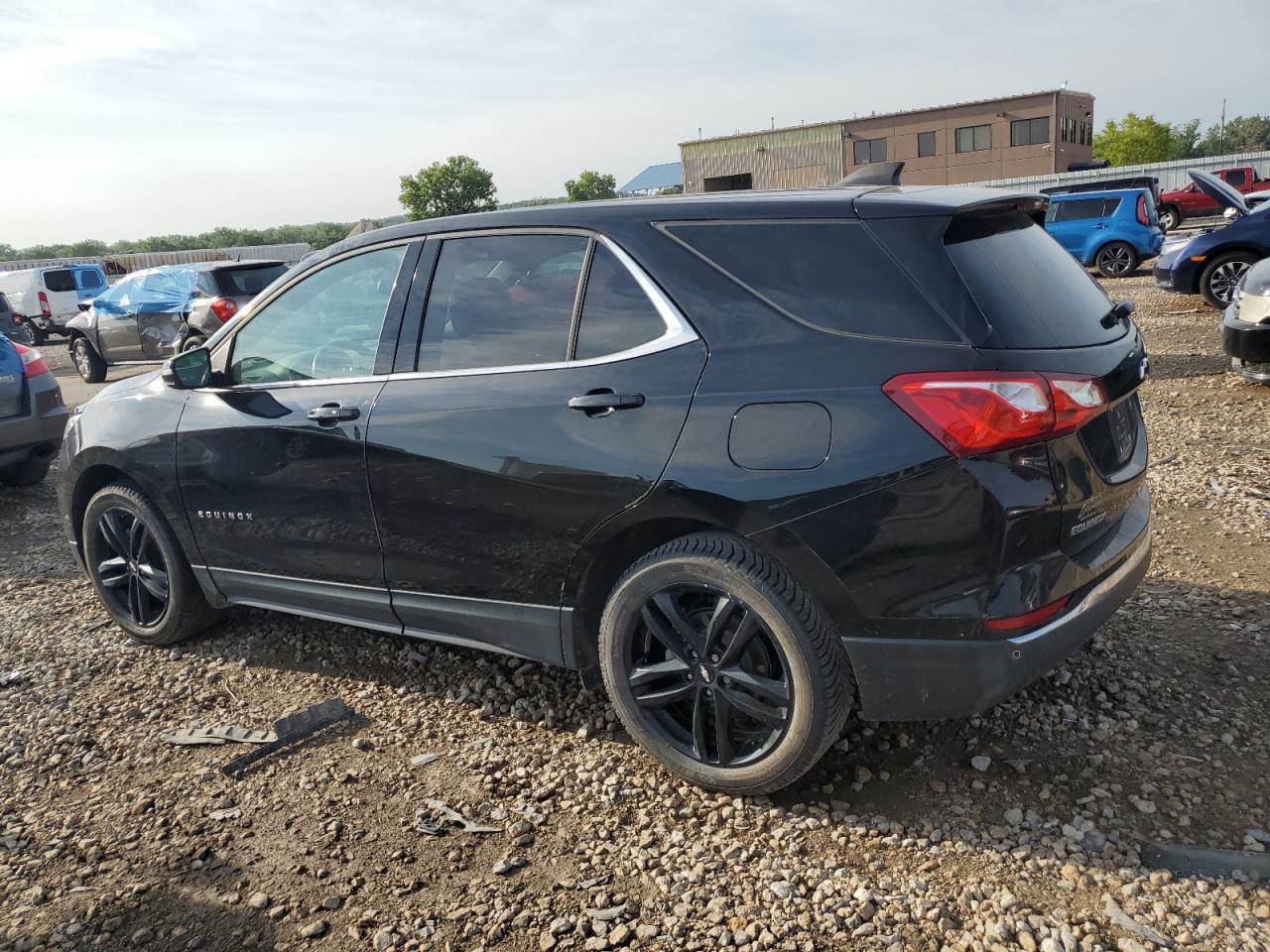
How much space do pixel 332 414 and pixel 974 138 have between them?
64.7 metres

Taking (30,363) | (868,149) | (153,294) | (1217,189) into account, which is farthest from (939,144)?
(30,363)

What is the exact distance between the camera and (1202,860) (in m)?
2.62

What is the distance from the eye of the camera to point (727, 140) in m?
70.2

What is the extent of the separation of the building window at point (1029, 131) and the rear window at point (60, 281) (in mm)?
53508

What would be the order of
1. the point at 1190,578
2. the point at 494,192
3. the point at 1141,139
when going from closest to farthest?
the point at 1190,578
the point at 1141,139
the point at 494,192

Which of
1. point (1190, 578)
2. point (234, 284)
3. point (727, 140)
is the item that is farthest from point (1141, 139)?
point (1190, 578)

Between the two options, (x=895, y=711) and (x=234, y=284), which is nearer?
(x=895, y=711)

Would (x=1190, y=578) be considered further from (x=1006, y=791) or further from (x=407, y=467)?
(x=407, y=467)

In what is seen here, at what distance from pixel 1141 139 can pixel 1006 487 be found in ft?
281

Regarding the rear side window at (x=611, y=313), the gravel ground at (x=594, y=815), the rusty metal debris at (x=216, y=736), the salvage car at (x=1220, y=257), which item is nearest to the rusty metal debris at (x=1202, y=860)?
the gravel ground at (x=594, y=815)

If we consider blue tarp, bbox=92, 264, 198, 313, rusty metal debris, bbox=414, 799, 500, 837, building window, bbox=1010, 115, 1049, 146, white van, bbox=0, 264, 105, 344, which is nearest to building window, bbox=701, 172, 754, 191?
Result: building window, bbox=1010, 115, 1049, 146

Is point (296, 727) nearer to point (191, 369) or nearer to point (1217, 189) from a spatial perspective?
point (191, 369)

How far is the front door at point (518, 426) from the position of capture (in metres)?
2.92

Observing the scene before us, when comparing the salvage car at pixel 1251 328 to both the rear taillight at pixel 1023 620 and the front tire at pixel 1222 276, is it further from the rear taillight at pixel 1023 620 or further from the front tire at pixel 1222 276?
the rear taillight at pixel 1023 620
